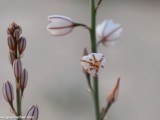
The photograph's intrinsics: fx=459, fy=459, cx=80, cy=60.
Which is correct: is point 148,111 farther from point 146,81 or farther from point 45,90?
point 45,90

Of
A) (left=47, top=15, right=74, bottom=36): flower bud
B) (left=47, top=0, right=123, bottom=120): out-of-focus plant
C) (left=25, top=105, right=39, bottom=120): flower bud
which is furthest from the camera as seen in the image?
(left=47, top=15, right=74, bottom=36): flower bud

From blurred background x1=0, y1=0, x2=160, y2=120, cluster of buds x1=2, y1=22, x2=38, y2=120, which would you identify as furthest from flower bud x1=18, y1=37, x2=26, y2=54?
blurred background x1=0, y1=0, x2=160, y2=120

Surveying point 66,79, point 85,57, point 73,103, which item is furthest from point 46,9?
point 85,57

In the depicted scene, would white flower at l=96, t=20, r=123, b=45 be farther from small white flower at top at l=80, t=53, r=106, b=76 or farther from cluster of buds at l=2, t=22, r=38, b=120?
cluster of buds at l=2, t=22, r=38, b=120

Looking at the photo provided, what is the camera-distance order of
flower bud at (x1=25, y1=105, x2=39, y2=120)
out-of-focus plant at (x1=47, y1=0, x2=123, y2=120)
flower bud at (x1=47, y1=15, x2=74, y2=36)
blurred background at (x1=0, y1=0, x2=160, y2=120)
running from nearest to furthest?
flower bud at (x1=25, y1=105, x2=39, y2=120)
out-of-focus plant at (x1=47, y1=0, x2=123, y2=120)
flower bud at (x1=47, y1=15, x2=74, y2=36)
blurred background at (x1=0, y1=0, x2=160, y2=120)

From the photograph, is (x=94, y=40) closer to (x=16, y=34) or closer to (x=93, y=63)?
(x=93, y=63)

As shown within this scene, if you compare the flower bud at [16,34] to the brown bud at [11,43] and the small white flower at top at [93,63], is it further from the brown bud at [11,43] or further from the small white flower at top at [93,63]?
the small white flower at top at [93,63]

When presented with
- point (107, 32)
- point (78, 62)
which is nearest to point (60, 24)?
point (107, 32)
